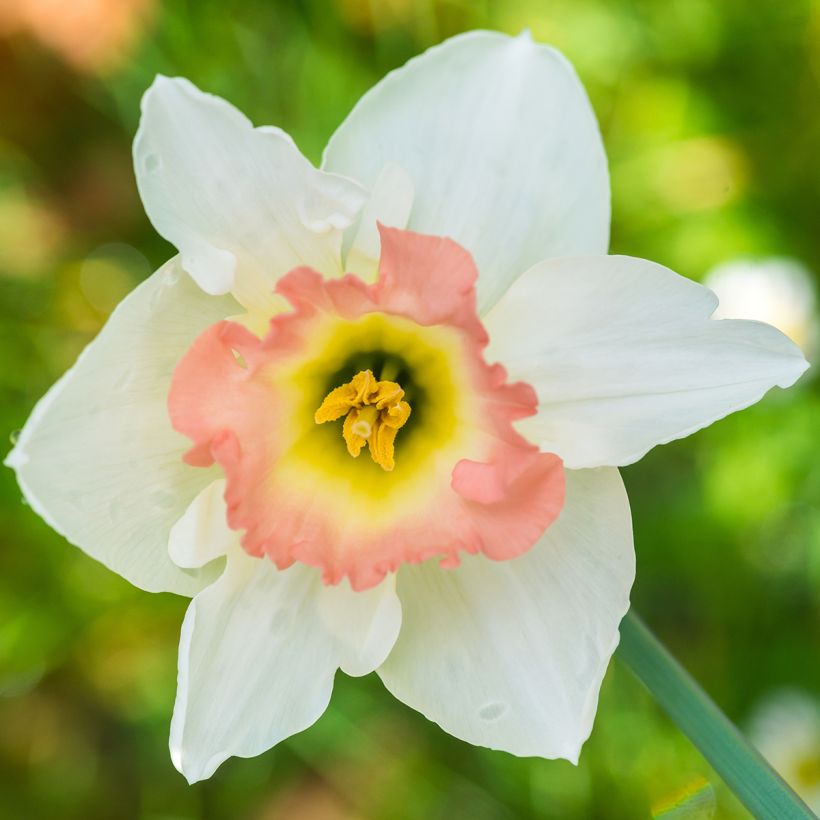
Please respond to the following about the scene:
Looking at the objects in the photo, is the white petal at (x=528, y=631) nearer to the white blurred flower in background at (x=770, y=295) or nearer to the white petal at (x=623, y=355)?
the white petal at (x=623, y=355)

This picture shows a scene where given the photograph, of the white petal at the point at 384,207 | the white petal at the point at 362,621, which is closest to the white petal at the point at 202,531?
the white petal at the point at 362,621

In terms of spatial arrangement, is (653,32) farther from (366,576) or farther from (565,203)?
(366,576)

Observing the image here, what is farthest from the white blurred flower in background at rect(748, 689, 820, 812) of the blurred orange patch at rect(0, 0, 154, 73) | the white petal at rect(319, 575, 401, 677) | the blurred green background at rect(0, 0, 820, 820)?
the blurred orange patch at rect(0, 0, 154, 73)

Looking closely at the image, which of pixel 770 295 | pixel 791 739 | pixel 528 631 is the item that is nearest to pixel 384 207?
pixel 528 631

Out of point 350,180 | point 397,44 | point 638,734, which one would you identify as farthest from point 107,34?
point 638,734

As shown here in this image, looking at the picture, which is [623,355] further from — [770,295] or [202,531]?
[770,295]
